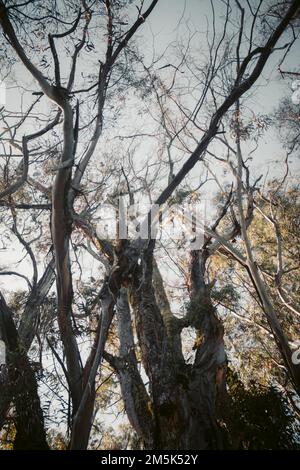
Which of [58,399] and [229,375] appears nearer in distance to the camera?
[58,399]

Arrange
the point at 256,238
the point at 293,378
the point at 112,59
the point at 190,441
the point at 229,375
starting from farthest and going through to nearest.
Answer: the point at 256,238 → the point at 229,375 → the point at 293,378 → the point at 112,59 → the point at 190,441

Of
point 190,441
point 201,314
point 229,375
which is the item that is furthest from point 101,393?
point 190,441

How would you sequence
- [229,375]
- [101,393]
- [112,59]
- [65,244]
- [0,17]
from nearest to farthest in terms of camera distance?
1. [65,244]
2. [0,17]
3. [112,59]
4. [229,375]
5. [101,393]

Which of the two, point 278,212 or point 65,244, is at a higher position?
point 278,212

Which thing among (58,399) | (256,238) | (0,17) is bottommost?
(58,399)

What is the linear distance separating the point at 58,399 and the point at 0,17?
4.42 metres

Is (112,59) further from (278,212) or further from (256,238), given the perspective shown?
(256,238)

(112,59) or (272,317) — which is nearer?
(112,59)

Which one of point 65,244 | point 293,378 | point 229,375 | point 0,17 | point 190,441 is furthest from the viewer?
point 229,375

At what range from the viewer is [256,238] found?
12.4m

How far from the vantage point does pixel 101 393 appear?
10.7 metres

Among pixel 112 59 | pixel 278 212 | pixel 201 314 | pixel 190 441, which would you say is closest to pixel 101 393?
pixel 201 314
